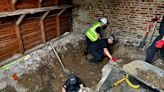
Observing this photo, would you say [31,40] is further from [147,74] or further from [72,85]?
[147,74]

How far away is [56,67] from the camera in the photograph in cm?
410

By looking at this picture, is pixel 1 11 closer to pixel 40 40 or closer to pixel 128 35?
pixel 40 40

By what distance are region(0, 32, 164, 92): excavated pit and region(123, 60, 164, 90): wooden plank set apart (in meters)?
0.46

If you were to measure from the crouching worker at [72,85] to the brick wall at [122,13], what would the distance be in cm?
228

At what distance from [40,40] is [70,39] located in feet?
3.37

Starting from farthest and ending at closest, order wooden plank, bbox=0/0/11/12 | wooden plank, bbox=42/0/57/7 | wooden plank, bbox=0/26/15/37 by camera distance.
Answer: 1. wooden plank, bbox=42/0/57/7
2. wooden plank, bbox=0/26/15/37
3. wooden plank, bbox=0/0/11/12

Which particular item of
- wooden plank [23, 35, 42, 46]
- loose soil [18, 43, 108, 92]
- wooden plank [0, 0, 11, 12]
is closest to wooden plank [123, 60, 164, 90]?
loose soil [18, 43, 108, 92]

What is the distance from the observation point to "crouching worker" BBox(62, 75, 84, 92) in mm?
3266

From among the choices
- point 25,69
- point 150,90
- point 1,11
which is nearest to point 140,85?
point 150,90

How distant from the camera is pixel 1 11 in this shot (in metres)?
3.28

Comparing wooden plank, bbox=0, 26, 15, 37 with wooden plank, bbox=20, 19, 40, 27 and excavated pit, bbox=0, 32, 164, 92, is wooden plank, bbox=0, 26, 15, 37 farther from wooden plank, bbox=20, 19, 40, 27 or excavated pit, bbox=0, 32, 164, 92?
excavated pit, bbox=0, 32, 164, 92

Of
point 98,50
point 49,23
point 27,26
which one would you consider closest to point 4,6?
point 27,26

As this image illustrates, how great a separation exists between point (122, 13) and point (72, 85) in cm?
263

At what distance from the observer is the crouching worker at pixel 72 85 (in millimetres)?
3266
